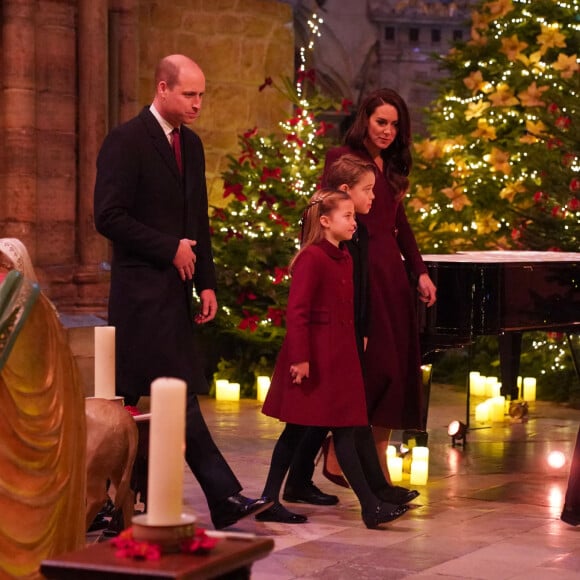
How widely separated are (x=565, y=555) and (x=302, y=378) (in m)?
1.23

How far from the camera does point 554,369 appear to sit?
11.0 m

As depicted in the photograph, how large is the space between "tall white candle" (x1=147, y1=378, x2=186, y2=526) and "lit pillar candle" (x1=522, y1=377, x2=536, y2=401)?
26.8 ft

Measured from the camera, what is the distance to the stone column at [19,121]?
10.4m

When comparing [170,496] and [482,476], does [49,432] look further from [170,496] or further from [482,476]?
[482,476]

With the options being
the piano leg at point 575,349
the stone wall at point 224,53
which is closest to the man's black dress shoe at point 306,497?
the piano leg at point 575,349

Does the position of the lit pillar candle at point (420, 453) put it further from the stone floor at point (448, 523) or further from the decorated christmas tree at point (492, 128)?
the decorated christmas tree at point (492, 128)

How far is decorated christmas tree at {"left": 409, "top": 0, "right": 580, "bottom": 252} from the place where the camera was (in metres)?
11.2

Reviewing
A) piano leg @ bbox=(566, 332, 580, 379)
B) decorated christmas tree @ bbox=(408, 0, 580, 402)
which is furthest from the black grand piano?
decorated christmas tree @ bbox=(408, 0, 580, 402)

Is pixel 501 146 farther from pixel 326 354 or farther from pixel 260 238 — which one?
pixel 326 354

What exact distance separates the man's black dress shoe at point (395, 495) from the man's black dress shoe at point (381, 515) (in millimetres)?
107

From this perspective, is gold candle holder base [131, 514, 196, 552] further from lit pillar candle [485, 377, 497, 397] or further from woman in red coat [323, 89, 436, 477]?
lit pillar candle [485, 377, 497, 397]

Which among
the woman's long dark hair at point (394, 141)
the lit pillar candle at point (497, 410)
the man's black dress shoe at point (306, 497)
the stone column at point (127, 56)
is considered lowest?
the man's black dress shoe at point (306, 497)

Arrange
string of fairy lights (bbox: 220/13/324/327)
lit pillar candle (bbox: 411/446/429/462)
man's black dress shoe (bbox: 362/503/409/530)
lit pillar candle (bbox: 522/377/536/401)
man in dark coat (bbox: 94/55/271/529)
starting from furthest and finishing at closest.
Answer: string of fairy lights (bbox: 220/13/324/327) → lit pillar candle (bbox: 522/377/536/401) → lit pillar candle (bbox: 411/446/429/462) → man's black dress shoe (bbox: 362/503/409/530) → man in dark coat (bbox: 94/55/271/529)

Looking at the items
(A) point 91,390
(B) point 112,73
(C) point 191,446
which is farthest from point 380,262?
(B) point 112,73
